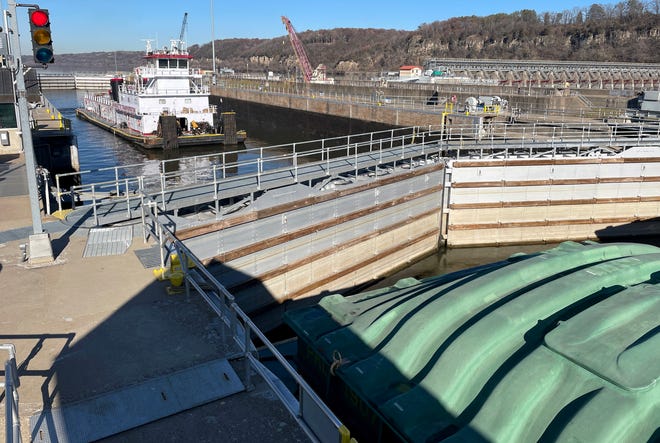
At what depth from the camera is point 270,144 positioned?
48.5 meters

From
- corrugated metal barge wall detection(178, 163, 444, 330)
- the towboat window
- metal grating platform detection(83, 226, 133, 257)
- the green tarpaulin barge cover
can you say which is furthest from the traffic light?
the towboat window

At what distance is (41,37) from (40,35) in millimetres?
29

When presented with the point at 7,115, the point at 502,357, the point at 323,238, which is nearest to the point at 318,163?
the point at 323,238

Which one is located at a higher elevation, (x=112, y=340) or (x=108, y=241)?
(x=108, y=241)

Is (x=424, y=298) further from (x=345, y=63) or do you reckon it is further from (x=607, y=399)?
(x=345, y=63)

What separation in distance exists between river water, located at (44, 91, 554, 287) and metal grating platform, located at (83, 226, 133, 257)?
3136mm

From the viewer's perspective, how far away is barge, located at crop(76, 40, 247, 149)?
40.8 metres

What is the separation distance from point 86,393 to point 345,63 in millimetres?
151986

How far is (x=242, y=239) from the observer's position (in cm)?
1230

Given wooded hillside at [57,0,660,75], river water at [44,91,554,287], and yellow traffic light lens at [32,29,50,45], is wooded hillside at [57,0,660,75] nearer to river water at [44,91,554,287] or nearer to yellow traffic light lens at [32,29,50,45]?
river water at [44,91,554,287]

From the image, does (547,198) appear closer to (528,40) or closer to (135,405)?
(135,405)

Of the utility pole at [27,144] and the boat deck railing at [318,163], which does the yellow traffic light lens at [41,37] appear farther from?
the boat deck railing at [318,163]

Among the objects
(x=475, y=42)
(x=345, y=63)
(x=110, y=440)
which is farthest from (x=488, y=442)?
(x=345, y=63)

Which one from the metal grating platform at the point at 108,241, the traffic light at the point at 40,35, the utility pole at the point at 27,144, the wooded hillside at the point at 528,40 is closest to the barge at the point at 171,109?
the metal grating platform at the point at 108,241
